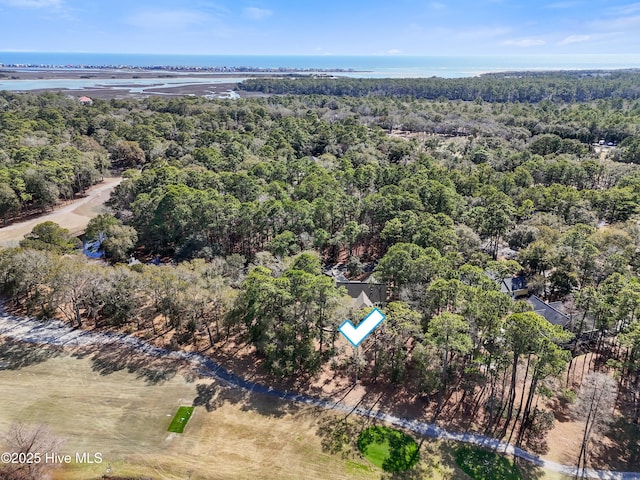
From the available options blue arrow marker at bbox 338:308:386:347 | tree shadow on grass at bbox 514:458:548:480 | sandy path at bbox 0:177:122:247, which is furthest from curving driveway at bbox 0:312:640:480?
sandy path at bbox 0:177:122:247

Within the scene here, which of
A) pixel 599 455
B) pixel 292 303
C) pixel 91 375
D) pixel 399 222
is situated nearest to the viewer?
pixel 599 455

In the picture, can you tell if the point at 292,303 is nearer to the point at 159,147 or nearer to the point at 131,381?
the point at 131,381

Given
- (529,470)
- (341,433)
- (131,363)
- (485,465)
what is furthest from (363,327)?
(131,363)

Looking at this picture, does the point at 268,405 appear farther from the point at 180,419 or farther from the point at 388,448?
the point at 388,448

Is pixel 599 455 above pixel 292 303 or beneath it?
beneath

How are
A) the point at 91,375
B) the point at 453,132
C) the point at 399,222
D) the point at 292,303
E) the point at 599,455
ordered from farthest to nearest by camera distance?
1. the point at 453,132
2. the point at 399,222
3. the point at 91,375
4. the point at 292,303
5. the point at 599,455

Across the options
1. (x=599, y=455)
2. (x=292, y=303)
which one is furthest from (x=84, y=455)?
(x=599, y=455)
